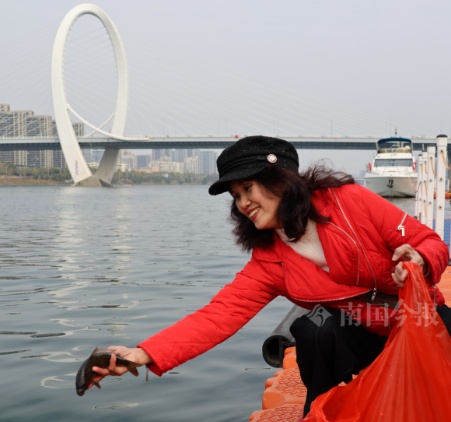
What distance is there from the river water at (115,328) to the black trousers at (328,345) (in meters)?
1.20

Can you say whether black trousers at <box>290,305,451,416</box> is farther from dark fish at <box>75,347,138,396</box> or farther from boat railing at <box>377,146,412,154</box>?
boat railing at <box>377,146,412,154</box>

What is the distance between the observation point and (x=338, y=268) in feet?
6.57

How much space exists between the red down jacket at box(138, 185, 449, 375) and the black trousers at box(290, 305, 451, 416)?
41 millimetres

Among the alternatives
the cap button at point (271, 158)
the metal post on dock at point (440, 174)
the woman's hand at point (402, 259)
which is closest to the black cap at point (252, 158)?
the cap button at point (271, 158)

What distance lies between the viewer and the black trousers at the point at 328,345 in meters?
2.06

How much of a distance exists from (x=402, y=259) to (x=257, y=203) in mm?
388

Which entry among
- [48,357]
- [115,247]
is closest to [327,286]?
[48,357]

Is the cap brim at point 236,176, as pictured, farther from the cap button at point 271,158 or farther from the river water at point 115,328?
the river water at point 115,328

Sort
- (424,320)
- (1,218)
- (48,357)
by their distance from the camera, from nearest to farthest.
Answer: (424,320) < (48,357) < (1,218)

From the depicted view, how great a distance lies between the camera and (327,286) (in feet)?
6.69

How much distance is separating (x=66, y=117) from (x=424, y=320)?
46.8 meters

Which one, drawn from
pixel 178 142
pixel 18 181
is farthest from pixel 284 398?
pixel 18 181

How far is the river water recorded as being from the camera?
3.37 meters

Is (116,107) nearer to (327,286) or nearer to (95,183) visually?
(95,183)
